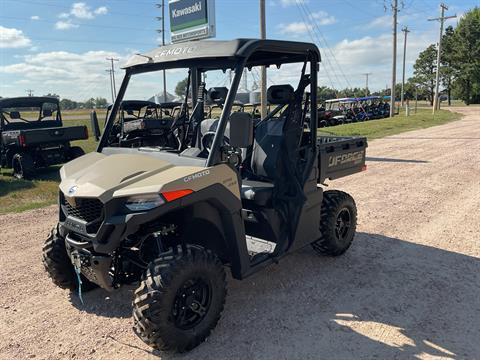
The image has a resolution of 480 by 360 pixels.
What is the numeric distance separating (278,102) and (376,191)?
4.03 metres

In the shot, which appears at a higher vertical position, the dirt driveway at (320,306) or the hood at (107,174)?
the hood at (107,174)

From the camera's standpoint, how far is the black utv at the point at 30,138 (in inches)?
382

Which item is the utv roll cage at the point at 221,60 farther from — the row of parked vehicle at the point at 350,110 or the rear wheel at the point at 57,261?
the row of parked vehicle at the point at 350,110

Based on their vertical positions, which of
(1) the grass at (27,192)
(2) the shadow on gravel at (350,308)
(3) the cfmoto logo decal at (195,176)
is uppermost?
(3) the cfmoto logo decal at (195,176)

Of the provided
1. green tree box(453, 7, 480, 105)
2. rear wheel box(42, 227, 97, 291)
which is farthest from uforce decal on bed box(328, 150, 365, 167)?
green tree box(453, 7, 480, 105)

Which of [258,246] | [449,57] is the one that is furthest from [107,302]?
[449,57]

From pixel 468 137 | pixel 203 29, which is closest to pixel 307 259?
pixel 203 29

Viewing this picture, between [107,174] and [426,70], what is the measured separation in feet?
248

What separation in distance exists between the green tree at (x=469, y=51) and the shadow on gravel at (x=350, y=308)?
202ft

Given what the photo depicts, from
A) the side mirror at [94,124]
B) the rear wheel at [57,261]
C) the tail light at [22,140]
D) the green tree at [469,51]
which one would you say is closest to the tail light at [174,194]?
the rear wheel at [57,261]

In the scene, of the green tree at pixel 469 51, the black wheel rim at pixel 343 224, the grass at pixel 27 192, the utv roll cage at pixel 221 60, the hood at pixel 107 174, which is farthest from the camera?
the green tree at pixel 469 51

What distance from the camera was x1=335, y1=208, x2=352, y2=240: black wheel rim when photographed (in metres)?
4.57

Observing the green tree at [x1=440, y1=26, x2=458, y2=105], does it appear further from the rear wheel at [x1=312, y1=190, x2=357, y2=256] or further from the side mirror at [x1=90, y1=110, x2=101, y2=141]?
the side mirror at [x1=90, y1=110, x2=101, y2=141]

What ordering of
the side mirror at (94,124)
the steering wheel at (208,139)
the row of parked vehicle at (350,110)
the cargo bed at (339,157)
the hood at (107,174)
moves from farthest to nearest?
the row of parked vehicle at (350,110) → the cargo bed at (339,157) → the side mirror at (94,124) → the steering wheel at (208,139) → the hood at (107,174)
